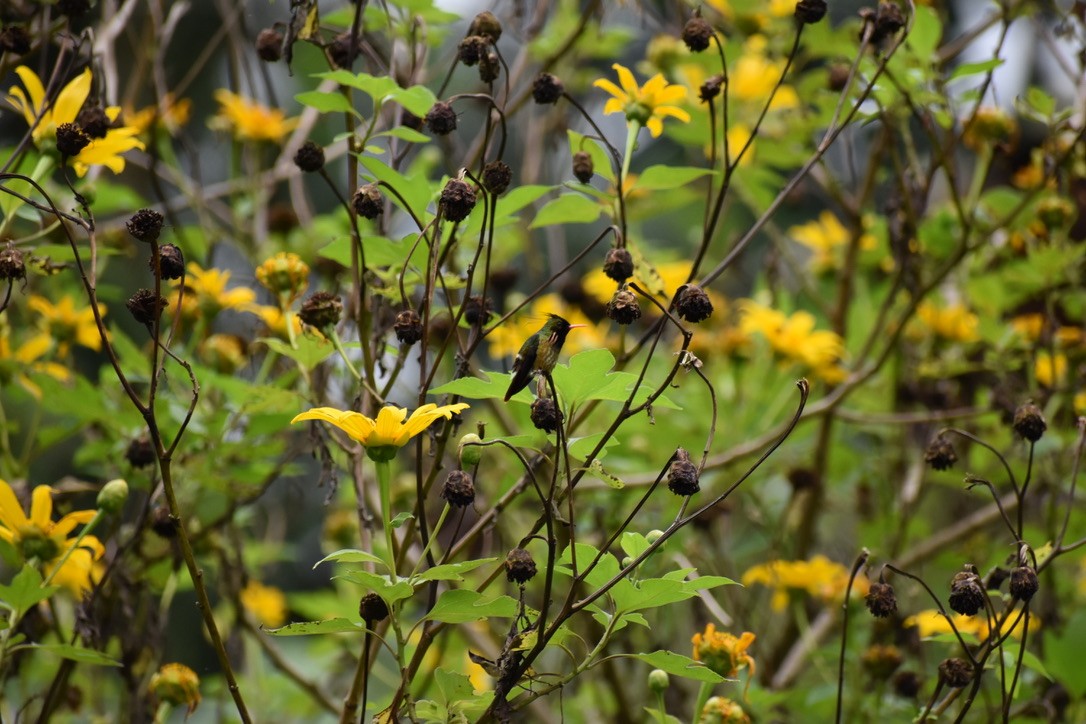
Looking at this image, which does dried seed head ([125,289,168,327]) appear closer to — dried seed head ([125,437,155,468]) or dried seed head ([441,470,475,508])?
dried seed head ([441,470,475,508])

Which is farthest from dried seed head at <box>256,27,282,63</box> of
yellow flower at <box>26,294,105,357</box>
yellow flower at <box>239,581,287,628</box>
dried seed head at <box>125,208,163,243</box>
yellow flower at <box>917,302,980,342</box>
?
yellow flower at <box>239,581,287,628</box>

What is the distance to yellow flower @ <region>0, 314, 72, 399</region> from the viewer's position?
1347 millimetres

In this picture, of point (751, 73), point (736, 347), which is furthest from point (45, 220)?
point (751, 73)

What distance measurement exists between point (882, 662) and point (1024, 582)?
0.49 metres

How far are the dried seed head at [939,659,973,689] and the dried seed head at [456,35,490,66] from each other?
0.64m

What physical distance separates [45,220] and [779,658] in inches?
48.6

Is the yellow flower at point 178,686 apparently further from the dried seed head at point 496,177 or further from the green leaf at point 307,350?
the dried seed head at point 496,177

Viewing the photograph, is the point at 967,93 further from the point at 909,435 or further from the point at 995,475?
the point at 909,435

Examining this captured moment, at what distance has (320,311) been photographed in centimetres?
100

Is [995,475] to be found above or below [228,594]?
above

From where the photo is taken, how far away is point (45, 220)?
50.7 inches

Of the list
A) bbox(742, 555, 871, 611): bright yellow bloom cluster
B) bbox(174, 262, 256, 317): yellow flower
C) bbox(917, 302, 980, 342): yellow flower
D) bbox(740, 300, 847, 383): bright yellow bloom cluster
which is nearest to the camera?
bbox(174, 262, 256, 317): yellow flower

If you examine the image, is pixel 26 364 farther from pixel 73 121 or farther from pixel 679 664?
pixel 679 664

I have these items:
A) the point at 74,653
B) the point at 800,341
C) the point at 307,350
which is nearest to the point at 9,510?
the point at 74,653
